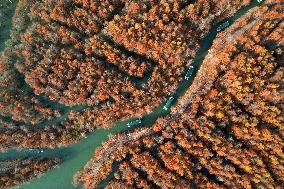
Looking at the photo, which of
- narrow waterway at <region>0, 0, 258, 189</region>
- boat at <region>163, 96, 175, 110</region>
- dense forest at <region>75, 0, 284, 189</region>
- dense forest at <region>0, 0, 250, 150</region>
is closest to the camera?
dense forest at <region>75, 0, 284, 189</region>

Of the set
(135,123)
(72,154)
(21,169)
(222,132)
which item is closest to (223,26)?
(222,132)

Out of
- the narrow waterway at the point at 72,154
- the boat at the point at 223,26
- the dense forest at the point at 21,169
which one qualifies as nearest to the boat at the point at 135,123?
the narrow waterway at the point at 72,154

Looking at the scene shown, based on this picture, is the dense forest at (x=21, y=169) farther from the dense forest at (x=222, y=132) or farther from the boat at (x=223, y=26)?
the boat at (x=223, y=26)

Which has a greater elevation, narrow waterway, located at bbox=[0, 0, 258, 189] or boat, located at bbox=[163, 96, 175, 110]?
boat, located at bbox=[163, 96, 175, 110]

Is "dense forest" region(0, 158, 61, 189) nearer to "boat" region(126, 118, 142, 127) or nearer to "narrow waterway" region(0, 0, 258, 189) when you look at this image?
"narrow waterway" region(0, 0, 258, 189)

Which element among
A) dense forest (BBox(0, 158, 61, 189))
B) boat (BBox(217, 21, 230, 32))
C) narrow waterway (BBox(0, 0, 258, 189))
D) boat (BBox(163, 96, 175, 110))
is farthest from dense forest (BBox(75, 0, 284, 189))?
dense forest (BBox(0, 158, 61, 189))

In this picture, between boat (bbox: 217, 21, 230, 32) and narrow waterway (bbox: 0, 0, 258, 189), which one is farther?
boat (bbox: 217, 21, 230, 32)

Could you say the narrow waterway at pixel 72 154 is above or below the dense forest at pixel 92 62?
below

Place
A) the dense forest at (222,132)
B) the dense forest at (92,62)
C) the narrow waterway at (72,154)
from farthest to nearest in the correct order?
the narrow waterway at (72,154) → the dense forest at (92,62) → the dense forest at (222,132)

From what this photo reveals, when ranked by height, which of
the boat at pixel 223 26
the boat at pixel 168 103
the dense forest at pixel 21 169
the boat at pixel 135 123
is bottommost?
the dense forest at pixel 21 169
